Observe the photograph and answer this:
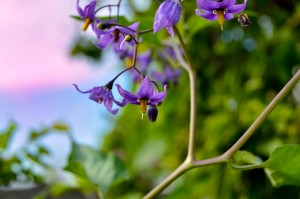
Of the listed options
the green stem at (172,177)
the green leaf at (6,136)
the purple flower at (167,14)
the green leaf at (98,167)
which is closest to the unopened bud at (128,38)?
the purple flower at (167,14)

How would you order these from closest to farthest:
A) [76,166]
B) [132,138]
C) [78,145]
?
[76,166] < [78,145] < [132,138]

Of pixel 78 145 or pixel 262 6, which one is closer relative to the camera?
pixel 78 145

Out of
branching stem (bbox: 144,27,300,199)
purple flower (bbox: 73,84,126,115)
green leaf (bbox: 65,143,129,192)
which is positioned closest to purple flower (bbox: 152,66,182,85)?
green leaf (bbox: 65,143,129,192)

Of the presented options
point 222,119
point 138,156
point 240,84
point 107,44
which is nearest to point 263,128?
point 222,119

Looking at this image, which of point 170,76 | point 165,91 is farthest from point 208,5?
point 170,76

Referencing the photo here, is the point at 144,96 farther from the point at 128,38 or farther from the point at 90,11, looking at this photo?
the point at 90,11

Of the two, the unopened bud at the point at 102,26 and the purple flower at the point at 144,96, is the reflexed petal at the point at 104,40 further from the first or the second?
the purple flower at the point at 144,96

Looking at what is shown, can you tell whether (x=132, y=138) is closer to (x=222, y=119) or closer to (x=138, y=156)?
(x=138, y=156)

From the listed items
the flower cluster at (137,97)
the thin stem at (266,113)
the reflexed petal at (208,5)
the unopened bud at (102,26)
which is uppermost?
the reflexed petal at (208,5)
